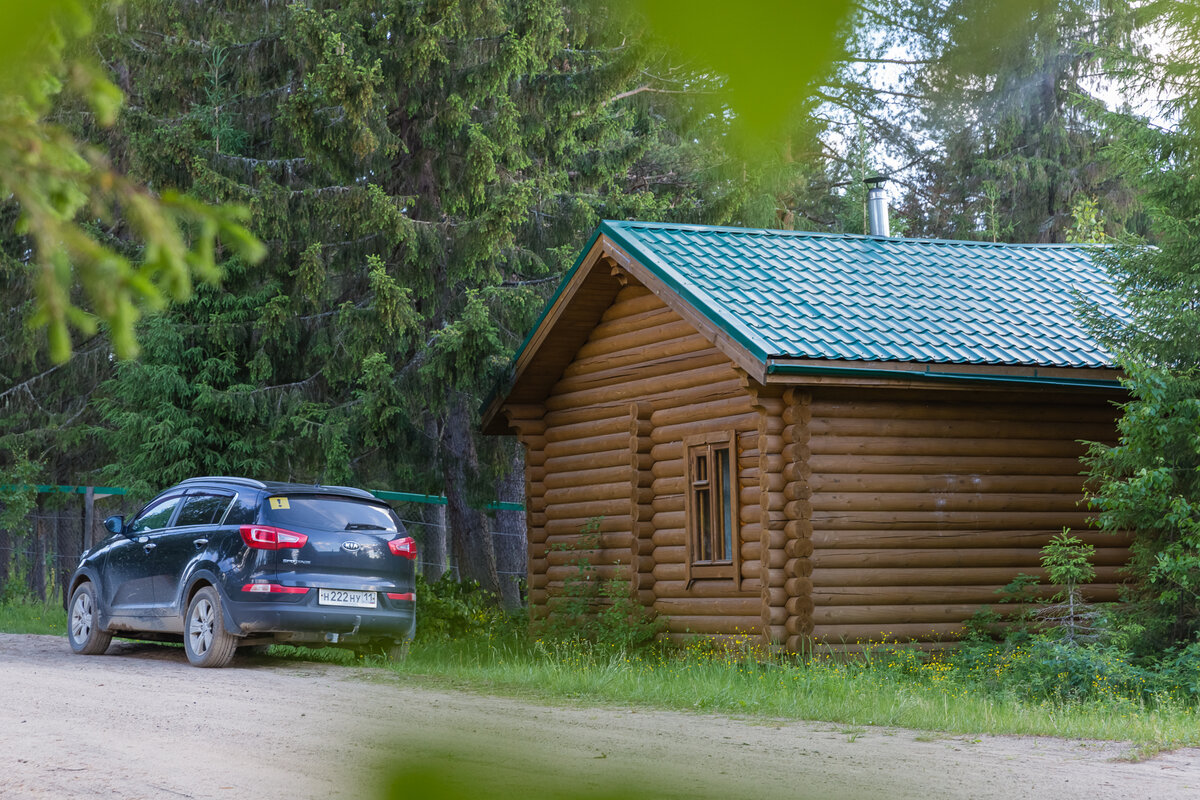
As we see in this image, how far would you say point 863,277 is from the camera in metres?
15.5

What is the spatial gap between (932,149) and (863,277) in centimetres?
1457

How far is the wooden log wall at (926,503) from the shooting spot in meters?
13.1

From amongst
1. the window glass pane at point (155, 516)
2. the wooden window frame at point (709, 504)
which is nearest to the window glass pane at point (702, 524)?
the wooden window frame at point (709, 504)

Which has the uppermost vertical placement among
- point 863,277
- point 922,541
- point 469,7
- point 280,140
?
point 280,140

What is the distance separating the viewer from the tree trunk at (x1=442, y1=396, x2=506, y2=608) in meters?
20.0

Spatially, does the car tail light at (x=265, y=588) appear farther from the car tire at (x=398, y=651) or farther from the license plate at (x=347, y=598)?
the car tire at (x=398, y=651)

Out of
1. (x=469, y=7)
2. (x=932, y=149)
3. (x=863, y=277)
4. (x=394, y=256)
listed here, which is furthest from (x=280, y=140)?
(x=932, y=149)

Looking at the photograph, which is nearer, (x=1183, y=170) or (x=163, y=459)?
(x=1183, y=170)

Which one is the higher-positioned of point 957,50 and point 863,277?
point 863,277

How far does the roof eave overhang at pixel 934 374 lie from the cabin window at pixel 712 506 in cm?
163

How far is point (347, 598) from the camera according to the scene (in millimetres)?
12727

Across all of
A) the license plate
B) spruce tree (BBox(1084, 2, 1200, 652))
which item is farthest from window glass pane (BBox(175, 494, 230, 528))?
spruce tree (BBox(1084, 2, 1200, 652))

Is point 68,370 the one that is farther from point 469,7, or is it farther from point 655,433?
point 469,7

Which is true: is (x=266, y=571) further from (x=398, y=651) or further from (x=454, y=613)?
(x=454, y=613)
